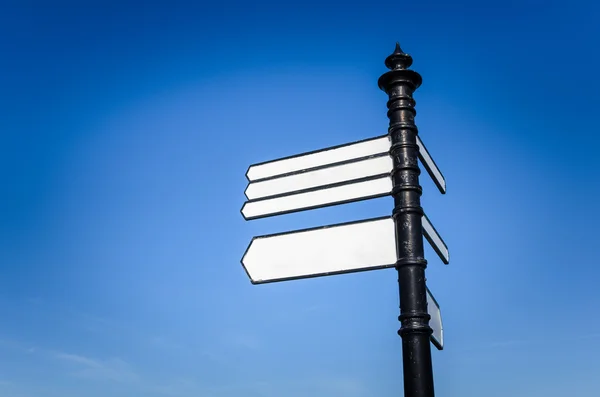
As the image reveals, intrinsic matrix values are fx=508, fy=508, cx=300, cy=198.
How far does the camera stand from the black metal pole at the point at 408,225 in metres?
3.13

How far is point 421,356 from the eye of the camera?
10.3 ft

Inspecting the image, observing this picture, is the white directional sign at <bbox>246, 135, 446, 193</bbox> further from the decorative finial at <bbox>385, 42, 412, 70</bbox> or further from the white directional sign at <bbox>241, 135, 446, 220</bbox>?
the decorative finial at <bbox>385, 42, 412, 70</bbox>

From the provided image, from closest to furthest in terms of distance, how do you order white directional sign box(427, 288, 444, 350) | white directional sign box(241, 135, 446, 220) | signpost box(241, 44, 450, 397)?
→ signpost box(241, 44, 450, 397)
white directional sign box(427, 288, 444, 350)
white directional sign box(241, 135, 446, 220)

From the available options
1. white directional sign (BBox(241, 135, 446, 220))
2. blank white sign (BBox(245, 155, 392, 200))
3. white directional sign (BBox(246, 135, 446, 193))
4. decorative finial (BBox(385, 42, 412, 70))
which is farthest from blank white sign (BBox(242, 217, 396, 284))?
decorative finial (BBox(385, 42, 412, 70))

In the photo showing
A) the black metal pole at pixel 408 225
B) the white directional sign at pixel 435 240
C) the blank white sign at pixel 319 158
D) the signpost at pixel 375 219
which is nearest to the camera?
the black metal pole at pixel 408 225

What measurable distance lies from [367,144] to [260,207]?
992 millimetres

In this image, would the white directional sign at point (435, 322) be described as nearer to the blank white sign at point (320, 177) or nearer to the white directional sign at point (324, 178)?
the white directional sign at point (324, 178)

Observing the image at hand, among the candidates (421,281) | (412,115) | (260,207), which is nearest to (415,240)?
(421,281)

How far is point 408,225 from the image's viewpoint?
3439mm

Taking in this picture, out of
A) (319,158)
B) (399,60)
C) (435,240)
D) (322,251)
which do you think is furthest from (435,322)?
(399,60)

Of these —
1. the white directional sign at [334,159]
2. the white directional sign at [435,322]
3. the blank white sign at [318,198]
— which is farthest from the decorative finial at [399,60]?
the white directional sign at [435,322]

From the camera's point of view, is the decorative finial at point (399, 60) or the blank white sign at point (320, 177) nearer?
the blank white sign at point (320, 177)

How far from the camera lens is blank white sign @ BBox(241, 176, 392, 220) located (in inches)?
146

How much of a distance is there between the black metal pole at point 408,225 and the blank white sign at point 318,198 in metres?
0.13
